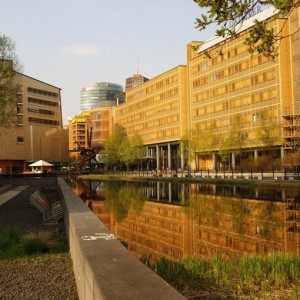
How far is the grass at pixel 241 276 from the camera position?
6.68 metres

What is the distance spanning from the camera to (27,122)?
4653 inches

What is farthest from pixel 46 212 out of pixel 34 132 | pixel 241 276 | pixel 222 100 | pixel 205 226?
pixel 34 132

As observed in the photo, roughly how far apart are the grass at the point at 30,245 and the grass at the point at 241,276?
4.10m

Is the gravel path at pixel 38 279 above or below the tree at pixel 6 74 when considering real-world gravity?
below

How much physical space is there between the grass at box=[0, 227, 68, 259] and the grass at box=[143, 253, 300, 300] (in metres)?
4.10

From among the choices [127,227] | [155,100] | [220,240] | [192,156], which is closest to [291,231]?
[220,240]

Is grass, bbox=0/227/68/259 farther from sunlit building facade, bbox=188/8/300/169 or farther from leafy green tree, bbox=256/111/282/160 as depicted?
leafy green tree, bbox=256/111/282/160

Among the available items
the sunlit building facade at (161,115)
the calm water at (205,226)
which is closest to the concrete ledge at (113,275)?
the calm water at (205,226)

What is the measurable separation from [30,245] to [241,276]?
6.23 m

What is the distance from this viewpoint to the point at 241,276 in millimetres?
7535

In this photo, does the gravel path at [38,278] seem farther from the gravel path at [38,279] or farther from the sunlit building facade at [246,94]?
the sunlit building facade at [246,94]

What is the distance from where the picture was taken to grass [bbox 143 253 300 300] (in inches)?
263

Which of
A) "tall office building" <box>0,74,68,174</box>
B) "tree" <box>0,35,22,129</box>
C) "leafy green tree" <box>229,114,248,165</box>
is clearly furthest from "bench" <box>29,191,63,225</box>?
"tall office building" <box>0,74,68,174</box>

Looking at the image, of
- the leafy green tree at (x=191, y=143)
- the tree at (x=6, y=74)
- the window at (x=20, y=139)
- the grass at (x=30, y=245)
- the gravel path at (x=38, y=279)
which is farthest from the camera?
the window at (x=20, y=139)
